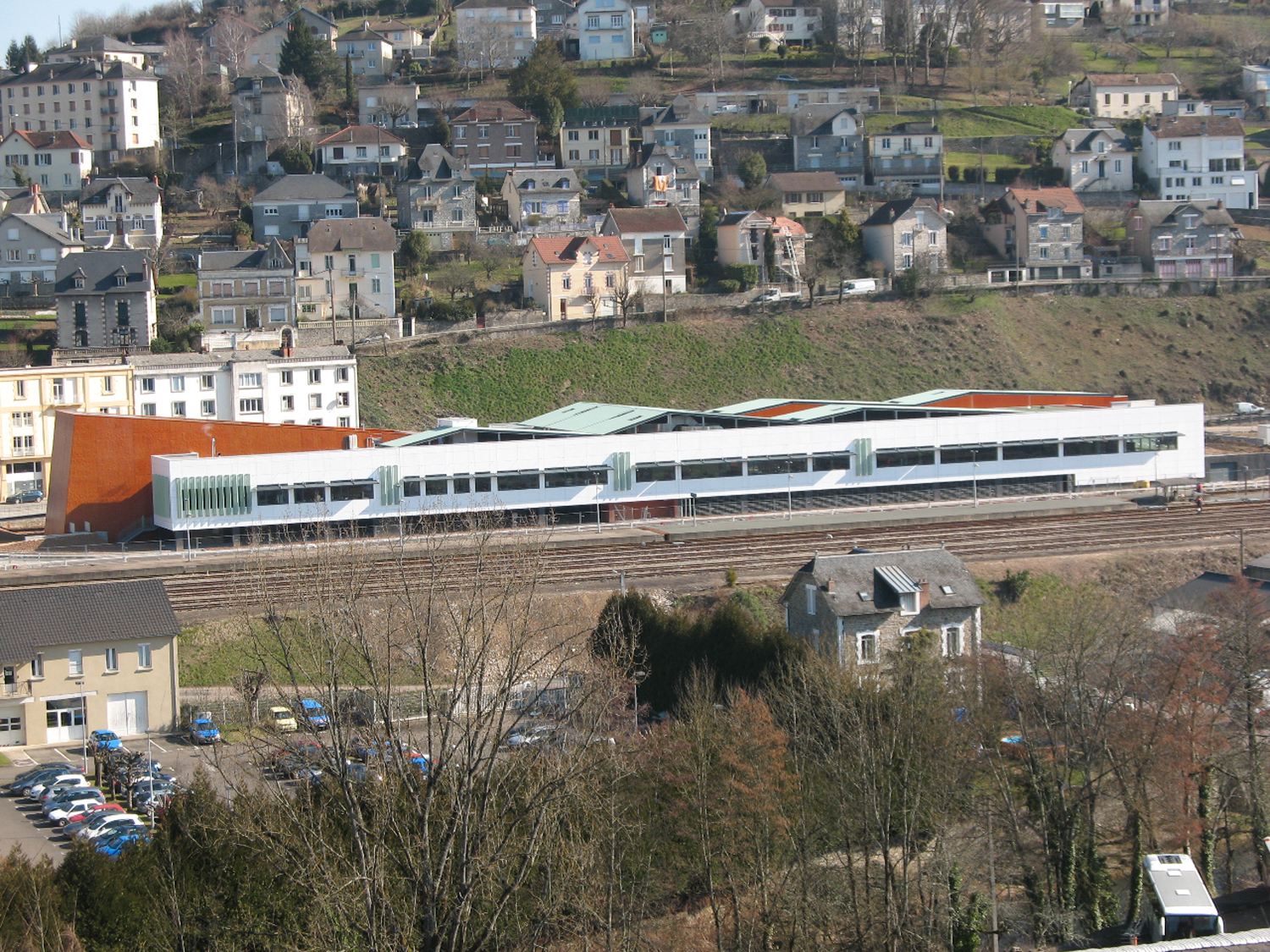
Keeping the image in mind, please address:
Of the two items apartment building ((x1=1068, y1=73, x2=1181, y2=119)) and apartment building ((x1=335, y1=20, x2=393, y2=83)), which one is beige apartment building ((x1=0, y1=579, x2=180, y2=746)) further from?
apartment building ((x1=1068, y1=73, x2=1181, y2=119))

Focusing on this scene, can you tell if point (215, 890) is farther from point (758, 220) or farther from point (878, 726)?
point (758, 220)

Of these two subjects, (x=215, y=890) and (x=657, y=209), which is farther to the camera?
(x=657, y=209)

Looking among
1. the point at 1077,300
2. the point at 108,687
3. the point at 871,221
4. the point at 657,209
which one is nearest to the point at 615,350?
the point at 657,209

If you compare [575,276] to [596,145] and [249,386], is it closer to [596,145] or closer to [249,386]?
[249,386]

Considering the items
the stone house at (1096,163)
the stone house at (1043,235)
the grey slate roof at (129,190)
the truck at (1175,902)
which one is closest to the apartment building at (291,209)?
the grey slate roof at (129,190)

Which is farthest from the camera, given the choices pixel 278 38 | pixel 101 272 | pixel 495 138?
pixel 278 38

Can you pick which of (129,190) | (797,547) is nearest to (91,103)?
(129,190)
